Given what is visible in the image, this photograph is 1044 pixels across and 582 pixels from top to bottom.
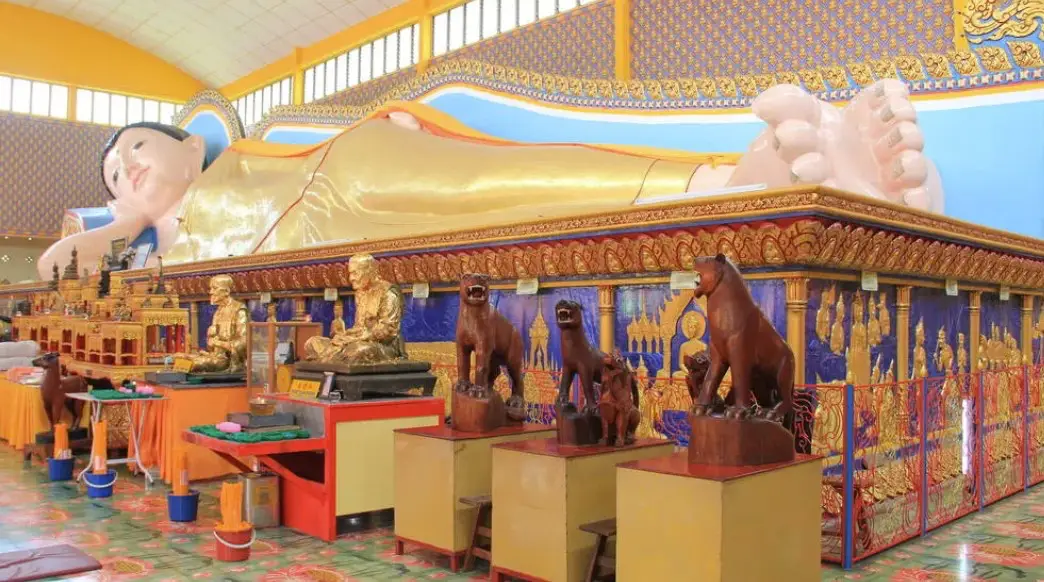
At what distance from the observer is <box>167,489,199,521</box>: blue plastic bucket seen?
5074mm

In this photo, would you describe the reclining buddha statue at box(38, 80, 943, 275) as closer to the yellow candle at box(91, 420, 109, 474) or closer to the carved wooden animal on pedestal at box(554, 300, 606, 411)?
the carved wooden animal on pedestal at box(554, 300, 606, 411)

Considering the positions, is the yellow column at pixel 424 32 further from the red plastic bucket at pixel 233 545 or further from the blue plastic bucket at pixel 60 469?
the red plastic bucket at pixel 233 545

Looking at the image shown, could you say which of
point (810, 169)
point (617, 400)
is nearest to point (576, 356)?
point (617, 400)

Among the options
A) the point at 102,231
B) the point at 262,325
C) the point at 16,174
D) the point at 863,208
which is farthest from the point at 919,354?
the point at 16,174

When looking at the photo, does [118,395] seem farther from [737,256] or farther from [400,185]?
[737,256]

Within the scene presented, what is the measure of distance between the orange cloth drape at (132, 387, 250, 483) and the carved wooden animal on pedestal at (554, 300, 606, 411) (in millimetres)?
3328

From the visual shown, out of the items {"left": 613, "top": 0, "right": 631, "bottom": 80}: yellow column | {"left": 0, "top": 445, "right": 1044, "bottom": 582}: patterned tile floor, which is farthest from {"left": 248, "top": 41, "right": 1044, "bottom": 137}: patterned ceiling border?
{"left": 0, "top": 445, "right": 1044, "bottom": 582}: patterned tile floor

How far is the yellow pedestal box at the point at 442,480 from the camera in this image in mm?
4039

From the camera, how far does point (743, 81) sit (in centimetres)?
796

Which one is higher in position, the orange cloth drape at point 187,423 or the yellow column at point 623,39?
the yellow column at point 623,39

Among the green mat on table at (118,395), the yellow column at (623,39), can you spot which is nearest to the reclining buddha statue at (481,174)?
the green mat on table at (118,395)

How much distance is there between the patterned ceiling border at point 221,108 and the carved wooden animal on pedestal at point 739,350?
12338 millimetres

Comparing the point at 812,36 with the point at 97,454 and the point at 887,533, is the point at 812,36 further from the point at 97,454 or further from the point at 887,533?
the point at 97,454

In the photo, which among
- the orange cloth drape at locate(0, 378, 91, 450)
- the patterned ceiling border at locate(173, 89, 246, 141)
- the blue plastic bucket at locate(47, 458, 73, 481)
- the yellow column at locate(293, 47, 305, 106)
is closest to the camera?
the blue plastic bucket at locate(47, 458, 73, 481)
